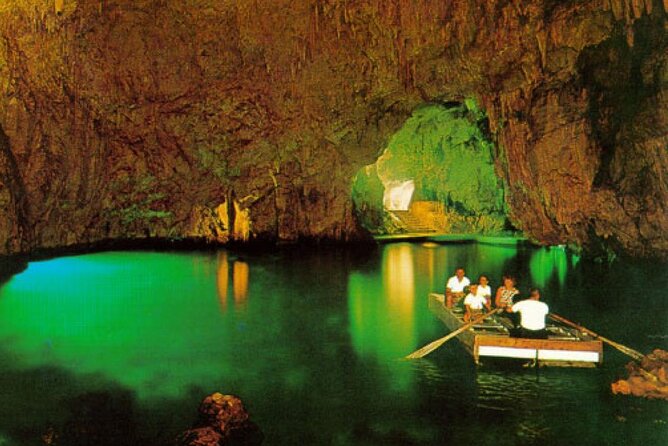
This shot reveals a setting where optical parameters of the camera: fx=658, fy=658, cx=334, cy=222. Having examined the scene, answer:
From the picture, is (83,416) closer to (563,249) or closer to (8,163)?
(8,163)

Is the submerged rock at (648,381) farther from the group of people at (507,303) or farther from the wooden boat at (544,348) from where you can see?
the group of people at (507,303)

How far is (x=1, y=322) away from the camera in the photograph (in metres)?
11.1

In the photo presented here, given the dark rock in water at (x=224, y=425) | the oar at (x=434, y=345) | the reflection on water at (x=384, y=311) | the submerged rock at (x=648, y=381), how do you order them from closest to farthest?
the dark rock in water at (x=224, y=425) < the submerged rock at (x=648, y=381) < the oar at (x=434, y=345) < the reflection on water at (x=384, y=311)

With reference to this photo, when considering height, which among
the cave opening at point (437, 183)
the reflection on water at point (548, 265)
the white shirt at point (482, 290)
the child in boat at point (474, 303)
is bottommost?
the reflection on water at point (548, 265)

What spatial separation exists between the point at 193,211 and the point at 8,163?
884 cm

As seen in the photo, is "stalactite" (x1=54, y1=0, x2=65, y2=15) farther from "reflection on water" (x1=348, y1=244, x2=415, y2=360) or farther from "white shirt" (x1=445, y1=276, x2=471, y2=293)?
"white shirt" (x1=445, y1=276, x2=471, y2=293)

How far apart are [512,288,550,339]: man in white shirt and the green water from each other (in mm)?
455

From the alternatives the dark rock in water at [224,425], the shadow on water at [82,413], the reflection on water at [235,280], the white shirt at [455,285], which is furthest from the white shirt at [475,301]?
the reflection on water at [235,280]

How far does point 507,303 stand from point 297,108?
15669mm

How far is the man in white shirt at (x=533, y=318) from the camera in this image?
8.04 m

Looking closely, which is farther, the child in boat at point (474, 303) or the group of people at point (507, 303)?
the child in boat at point (474, 303)

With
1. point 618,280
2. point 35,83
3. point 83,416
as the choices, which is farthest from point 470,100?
point 83,416

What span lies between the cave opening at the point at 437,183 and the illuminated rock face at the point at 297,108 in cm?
753

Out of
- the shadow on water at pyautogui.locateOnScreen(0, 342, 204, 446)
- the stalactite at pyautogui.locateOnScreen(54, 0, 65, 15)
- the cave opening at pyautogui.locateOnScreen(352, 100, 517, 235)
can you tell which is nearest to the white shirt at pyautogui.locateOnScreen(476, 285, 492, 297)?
the shadow on water at pyautogui.locateOnScreen(0, 342, 204, 446)
